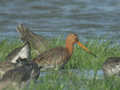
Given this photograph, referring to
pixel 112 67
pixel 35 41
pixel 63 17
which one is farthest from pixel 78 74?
pixel 63 17

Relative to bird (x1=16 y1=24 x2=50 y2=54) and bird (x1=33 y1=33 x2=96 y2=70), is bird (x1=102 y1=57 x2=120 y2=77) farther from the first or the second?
bird (x1=16 y1=24 x2=50 y2=54)

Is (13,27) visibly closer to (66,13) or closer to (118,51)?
(66,13)

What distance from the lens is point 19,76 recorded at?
834 cm

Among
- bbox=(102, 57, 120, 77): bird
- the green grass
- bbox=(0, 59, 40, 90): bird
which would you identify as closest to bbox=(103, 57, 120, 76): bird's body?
bbox=(102, 57, 120, 77): bird

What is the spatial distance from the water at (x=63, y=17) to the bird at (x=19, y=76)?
24.0ft

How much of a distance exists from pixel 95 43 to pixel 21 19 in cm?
963

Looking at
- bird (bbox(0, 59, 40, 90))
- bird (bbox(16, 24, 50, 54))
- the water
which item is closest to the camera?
bird (bbox(0, 59, 40, 90))

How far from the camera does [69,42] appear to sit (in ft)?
38.2

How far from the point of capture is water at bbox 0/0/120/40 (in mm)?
18547

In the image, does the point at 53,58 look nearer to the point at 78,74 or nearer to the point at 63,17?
the point at 78,74

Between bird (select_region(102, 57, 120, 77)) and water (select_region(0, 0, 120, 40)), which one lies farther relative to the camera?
water (select_region(0, 0, 120, 40))

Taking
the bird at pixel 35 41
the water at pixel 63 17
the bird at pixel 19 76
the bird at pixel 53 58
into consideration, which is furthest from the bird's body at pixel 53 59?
the water at pixel 63 17

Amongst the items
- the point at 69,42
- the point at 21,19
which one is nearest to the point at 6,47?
the point at 69,42

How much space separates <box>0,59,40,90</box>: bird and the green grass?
0.51 ft
